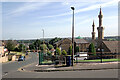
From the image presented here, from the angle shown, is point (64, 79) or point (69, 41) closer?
point (64, 79)

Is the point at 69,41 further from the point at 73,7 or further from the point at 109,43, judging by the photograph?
the point at 73,7

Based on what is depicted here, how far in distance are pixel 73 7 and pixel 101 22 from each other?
51.0m

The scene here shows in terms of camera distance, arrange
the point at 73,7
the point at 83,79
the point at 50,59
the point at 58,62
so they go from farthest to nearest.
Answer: the point at 50,59 < the point at 58,62 < the point at 73,7 < the point at 83,79

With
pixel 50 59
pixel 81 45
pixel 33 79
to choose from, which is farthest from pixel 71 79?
pixel 81 45

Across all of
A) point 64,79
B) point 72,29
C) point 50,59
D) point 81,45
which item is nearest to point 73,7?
point 72,29

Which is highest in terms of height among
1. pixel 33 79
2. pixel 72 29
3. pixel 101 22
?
pixel 101 22

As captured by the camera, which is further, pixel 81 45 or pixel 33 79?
pixel 81 45

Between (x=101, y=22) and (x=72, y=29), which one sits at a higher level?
(x=101, y=22)

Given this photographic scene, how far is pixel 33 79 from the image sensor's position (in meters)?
12.5

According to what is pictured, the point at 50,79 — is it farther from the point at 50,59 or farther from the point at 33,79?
the point at 50,59

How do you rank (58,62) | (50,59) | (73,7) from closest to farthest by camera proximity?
(73,7) < (58,62) < (50,59)

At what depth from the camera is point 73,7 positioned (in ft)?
60.9

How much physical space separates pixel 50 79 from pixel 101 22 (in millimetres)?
58441

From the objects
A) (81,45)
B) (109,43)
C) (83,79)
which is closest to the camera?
(83,79)
